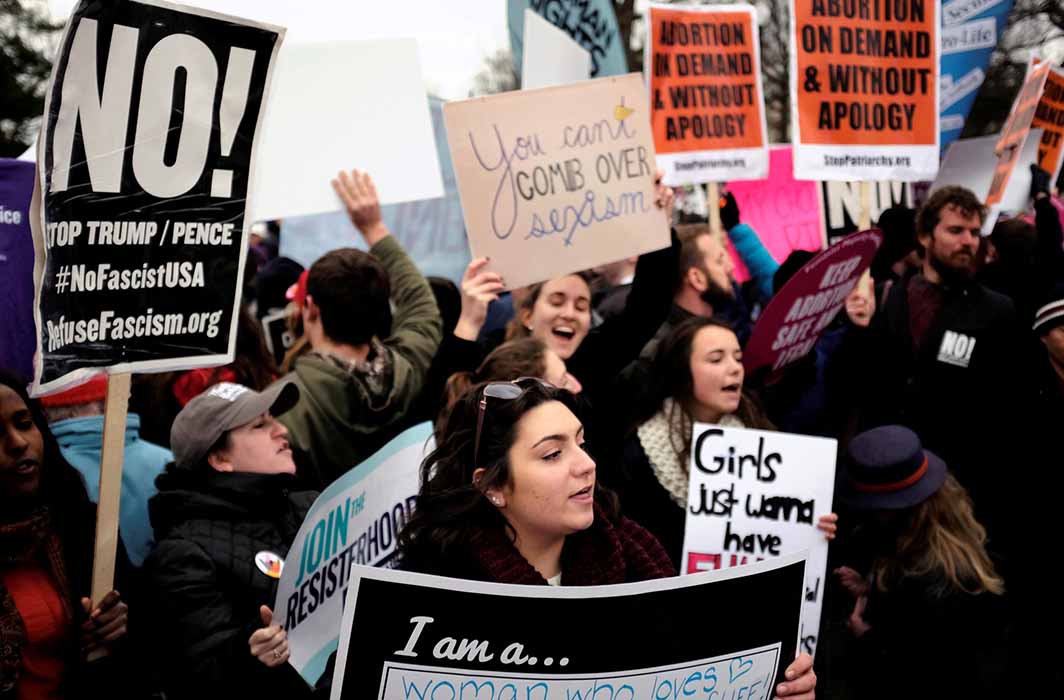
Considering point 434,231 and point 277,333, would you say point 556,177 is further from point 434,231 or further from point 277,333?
point 434,231

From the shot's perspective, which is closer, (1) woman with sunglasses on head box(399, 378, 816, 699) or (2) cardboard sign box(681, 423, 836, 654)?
(1) woman with sunglasses on head box(399, 378, 816, 699)

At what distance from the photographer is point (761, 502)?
3.78 m

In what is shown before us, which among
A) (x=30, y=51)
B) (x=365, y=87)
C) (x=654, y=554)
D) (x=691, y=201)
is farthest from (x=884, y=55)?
(x=30, y=51)

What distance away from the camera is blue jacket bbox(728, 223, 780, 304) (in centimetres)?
582

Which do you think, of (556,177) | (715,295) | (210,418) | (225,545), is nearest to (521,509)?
(225,545)

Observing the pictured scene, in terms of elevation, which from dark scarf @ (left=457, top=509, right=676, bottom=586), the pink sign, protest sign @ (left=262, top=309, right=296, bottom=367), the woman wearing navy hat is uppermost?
the pink sign

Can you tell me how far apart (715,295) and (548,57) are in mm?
1479

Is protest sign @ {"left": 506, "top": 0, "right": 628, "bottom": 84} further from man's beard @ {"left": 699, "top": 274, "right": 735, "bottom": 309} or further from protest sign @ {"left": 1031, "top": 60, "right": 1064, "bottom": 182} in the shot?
protest sign @ {"left": 1031, "top": 60, "right": 1064, "bottom": 182}

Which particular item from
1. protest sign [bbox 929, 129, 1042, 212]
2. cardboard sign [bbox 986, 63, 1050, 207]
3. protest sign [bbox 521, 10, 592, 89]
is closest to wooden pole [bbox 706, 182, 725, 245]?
protest sign [bbox 521, 10, 592, 89]

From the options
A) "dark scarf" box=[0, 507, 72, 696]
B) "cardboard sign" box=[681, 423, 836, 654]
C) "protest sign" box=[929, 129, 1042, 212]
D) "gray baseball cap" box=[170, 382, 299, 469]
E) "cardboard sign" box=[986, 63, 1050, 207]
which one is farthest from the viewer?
"protest sign" box=[929, 129, 1042, 212]

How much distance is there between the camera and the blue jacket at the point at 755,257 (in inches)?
229

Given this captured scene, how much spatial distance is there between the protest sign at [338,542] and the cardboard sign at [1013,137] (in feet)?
14.4

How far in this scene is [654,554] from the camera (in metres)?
3.00

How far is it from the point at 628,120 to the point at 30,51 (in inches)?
513
